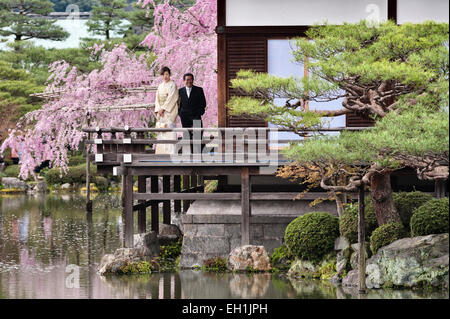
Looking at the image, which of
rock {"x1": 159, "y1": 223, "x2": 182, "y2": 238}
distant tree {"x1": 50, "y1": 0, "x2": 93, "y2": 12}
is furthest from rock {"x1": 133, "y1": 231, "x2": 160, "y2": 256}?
distant tree {"x1": 50, "y1": 0, "x2": 93, "y2": 12}

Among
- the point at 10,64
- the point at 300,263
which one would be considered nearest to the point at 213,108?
the point at 300,263

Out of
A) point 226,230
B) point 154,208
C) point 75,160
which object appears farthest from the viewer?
point 75,160

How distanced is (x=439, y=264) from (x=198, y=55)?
11603 mm

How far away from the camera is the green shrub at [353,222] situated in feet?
42.2

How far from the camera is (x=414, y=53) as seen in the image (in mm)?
10992

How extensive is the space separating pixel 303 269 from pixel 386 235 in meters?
1.68

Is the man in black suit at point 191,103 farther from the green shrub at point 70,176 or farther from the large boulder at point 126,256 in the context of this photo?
the green shrub at point 70,176

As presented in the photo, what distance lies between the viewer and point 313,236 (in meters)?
13.2

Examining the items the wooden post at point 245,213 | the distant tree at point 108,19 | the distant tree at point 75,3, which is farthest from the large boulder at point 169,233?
the distant tree at point 75,3

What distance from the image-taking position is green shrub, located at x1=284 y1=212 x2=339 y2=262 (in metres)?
13.2

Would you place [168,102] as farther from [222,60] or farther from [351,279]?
[351,279]

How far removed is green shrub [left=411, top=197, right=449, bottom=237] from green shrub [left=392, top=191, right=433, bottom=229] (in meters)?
0.75

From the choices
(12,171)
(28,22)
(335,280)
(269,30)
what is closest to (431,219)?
(335,280)

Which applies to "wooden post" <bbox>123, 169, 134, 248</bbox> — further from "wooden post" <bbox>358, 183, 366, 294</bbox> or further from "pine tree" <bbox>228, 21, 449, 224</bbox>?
"wooden post" <bbox>358, 183, 366, 294</bbox>
